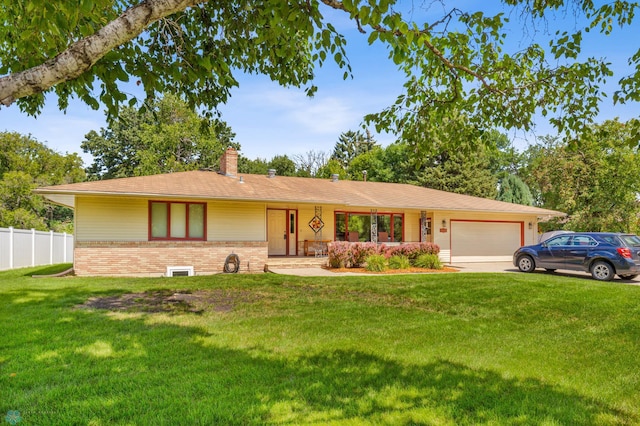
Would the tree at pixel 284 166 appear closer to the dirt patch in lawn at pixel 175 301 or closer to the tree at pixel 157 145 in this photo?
the tree at pixel 157 145

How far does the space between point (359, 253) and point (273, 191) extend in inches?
175

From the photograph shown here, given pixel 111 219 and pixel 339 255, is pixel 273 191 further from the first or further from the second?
pixel 111 219

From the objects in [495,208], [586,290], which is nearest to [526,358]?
[586,290]

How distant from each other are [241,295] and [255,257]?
20.4 ft

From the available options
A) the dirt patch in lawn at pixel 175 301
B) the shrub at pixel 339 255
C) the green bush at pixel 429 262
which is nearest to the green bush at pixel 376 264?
the shrub at pixel 339 255

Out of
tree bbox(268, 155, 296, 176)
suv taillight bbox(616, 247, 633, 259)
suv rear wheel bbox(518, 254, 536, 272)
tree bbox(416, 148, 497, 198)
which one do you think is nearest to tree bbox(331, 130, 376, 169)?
tree bbox(268, 155, 296, 176)

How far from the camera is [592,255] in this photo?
12.5m

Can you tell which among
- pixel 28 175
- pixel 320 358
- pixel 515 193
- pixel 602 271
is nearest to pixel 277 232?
pixel 602 271

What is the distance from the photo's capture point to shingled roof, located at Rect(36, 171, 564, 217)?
44.1 ft

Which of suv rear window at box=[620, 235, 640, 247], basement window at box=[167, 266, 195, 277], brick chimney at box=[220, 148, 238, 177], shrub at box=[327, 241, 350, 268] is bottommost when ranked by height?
basement window at box=[167, 266, 195, 277]

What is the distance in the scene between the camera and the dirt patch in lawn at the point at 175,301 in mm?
7193

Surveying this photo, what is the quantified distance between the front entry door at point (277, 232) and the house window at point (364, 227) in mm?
2569

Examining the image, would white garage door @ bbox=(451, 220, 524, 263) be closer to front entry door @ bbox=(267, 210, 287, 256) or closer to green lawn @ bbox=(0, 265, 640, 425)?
front entry door @ bbox=(267, 210, 287, 256)

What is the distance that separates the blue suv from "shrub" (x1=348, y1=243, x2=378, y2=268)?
18.9 ft
